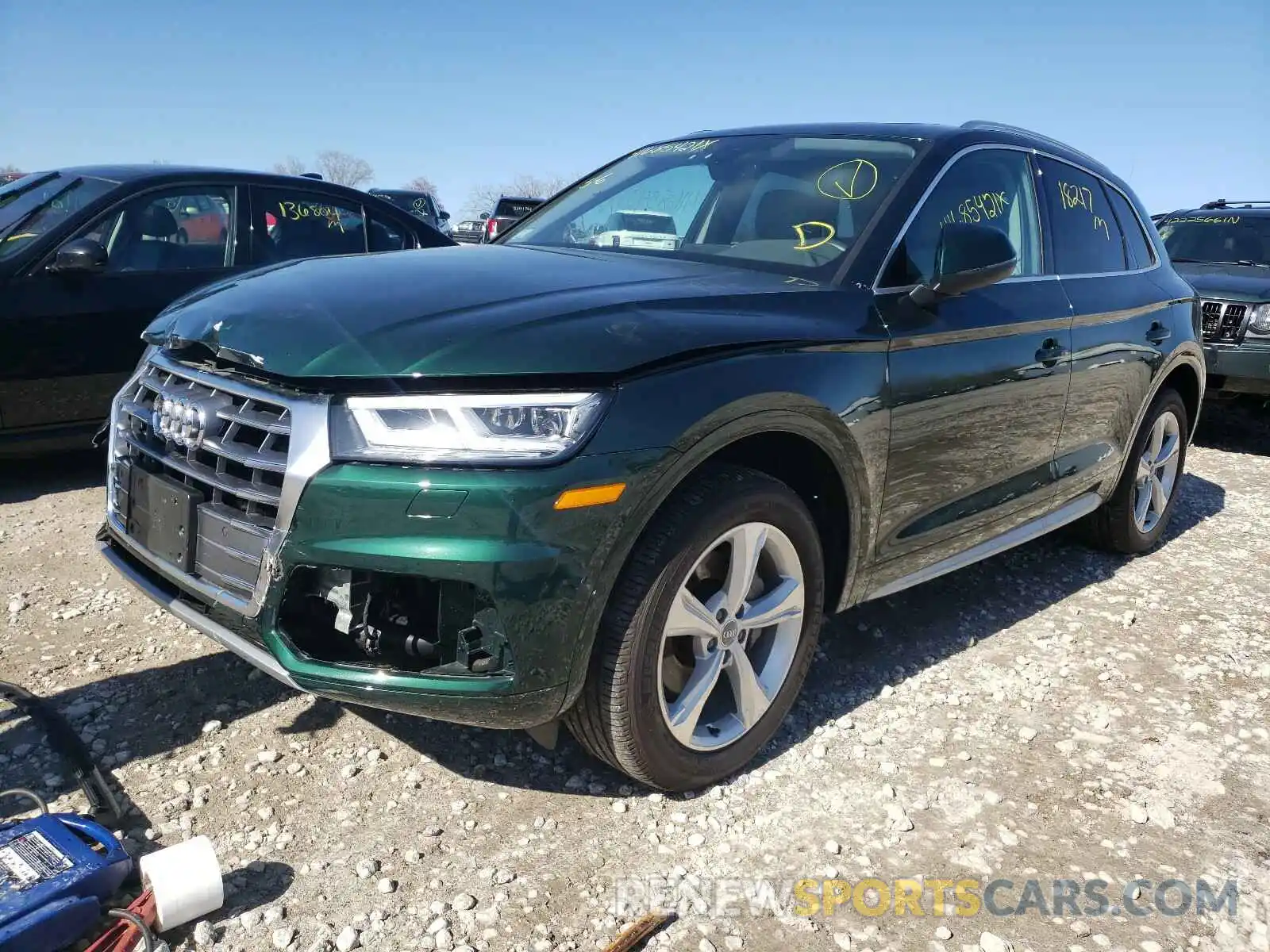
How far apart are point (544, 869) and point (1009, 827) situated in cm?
121

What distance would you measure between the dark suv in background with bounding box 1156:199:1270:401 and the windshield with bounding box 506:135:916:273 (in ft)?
13.2

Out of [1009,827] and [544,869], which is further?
[1009,827]

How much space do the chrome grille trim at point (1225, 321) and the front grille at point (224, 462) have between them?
7068mm

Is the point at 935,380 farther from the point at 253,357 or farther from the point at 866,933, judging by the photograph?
the point at 253,357

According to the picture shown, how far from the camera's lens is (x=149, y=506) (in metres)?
2.39

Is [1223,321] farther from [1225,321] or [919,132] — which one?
[919,132]

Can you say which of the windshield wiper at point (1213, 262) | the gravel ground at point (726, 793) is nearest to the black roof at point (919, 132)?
the gravel ground at point (726, 793)

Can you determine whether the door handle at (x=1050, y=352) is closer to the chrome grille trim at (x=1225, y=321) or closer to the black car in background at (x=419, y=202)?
the chrome grille trim at (x=1225, y=321)

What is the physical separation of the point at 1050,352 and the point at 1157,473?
1.87m

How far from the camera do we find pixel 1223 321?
7.16m

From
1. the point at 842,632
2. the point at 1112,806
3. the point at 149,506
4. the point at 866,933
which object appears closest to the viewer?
the point at 866,933

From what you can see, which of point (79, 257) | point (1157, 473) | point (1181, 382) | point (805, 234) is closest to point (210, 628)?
point (805, 234)

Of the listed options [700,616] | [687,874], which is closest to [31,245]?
[700,616]

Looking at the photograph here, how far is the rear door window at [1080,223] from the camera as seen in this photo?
3.73 m
